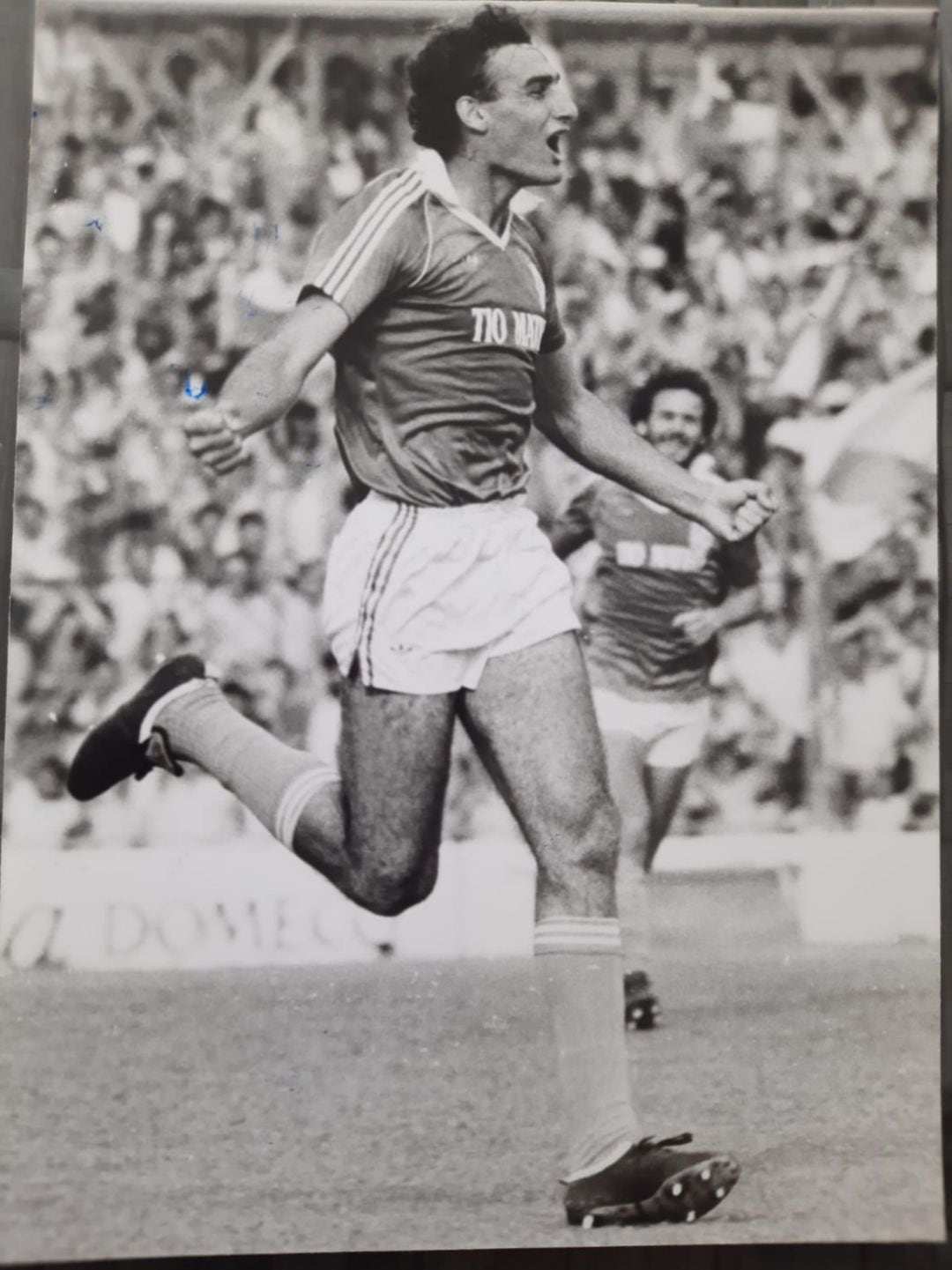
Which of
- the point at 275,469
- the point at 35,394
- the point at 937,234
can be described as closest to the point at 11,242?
the point at 35,394

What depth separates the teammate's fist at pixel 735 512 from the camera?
9.93 feet

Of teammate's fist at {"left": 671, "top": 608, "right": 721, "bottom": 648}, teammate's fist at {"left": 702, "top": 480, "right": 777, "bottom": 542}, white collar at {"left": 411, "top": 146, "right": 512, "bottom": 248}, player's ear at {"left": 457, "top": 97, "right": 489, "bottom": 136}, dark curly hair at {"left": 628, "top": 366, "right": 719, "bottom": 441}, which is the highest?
player's ear at {"left": 457, "top": 97, "right": 489, "bottom": 136}

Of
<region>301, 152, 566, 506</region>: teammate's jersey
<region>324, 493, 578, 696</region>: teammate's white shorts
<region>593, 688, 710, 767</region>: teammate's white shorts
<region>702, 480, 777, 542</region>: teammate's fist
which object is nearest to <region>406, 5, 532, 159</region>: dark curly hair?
<region>301, 152, 566, 506</region>: teammate's jersey

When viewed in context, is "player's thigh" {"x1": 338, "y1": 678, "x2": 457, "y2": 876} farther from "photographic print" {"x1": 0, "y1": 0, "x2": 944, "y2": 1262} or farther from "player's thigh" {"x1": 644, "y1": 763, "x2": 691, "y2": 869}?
"player's thigh" {"x1": 644, "y1": 763, "x2": 691, "y2": 869}

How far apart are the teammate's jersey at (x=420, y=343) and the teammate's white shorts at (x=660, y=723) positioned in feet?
1.71

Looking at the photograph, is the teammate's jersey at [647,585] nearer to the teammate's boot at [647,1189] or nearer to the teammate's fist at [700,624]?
the teammate's fist at [700,624]

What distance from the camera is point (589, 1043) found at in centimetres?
284

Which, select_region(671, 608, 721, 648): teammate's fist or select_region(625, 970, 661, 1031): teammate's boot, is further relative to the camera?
select_region(671, 608, 721, 648): teammate's fist

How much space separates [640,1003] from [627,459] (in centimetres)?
117

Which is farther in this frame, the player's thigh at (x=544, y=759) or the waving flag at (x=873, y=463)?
the waving flag at (x=873, y=463)

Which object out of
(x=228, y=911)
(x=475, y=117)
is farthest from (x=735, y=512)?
(x=228, y=911)

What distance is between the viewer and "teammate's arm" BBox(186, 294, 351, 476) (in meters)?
2.95

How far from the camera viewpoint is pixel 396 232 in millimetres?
2959

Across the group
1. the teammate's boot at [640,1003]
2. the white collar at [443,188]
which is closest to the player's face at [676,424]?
the white collar at [443,188]
